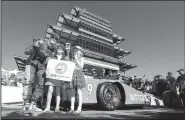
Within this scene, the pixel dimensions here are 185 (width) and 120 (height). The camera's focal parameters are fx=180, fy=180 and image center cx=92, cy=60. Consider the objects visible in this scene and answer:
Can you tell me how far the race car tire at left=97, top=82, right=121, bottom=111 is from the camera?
3.82 meters

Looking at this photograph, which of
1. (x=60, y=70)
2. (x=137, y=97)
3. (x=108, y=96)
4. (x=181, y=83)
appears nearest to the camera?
(x=60, y=70)

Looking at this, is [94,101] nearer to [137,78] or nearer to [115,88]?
[115,88]

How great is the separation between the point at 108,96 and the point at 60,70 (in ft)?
4.47

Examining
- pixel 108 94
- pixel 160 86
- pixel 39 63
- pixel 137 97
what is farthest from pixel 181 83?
pixel 39 63

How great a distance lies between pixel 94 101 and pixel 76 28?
153ft

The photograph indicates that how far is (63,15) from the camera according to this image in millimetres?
43500

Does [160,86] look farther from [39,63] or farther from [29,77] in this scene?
[29,77]

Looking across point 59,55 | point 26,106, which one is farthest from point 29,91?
A: point 59,55

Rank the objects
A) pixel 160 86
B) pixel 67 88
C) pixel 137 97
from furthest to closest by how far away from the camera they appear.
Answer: pixel 160 86 < pixel 137 97 < pixel 67 88

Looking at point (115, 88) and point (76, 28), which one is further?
point (76, 28)

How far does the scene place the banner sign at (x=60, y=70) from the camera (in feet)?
10.2

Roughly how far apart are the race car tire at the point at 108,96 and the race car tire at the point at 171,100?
10.8ft

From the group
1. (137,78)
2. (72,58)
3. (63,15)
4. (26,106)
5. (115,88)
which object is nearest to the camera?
(26,106)

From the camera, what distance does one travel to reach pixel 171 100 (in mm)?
6672
